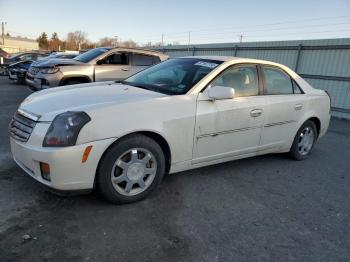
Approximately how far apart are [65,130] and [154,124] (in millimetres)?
879

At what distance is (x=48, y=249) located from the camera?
8.03 ft

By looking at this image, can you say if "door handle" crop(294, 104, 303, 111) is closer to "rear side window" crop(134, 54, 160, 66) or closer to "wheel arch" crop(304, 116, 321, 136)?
"wheel arch" crop(304, 116, 321, 136)

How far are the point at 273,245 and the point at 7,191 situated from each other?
8.94 feet

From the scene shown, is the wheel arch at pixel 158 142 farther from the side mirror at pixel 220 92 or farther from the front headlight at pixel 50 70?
the front headlight at pixel 50 70

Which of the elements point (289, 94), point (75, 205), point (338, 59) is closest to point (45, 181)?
point (75, 205)

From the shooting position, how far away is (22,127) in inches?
124

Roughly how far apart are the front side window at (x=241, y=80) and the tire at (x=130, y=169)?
1.22 meters

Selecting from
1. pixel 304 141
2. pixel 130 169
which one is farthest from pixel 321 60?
pixel 130 169

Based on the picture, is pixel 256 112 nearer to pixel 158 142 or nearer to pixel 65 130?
pixel 158 142

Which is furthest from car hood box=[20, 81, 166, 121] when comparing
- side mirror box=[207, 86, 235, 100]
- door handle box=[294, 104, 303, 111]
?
door handle box=[294, 104, 303, 111]

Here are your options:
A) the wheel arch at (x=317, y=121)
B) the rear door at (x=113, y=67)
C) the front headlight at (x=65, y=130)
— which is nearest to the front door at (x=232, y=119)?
the front headlight at (x=65, y=130)

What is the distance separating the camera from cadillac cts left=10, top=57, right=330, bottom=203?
114 inches

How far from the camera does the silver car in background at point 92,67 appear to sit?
7.84 meters

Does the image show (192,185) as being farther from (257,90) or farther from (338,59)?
(338,59)
